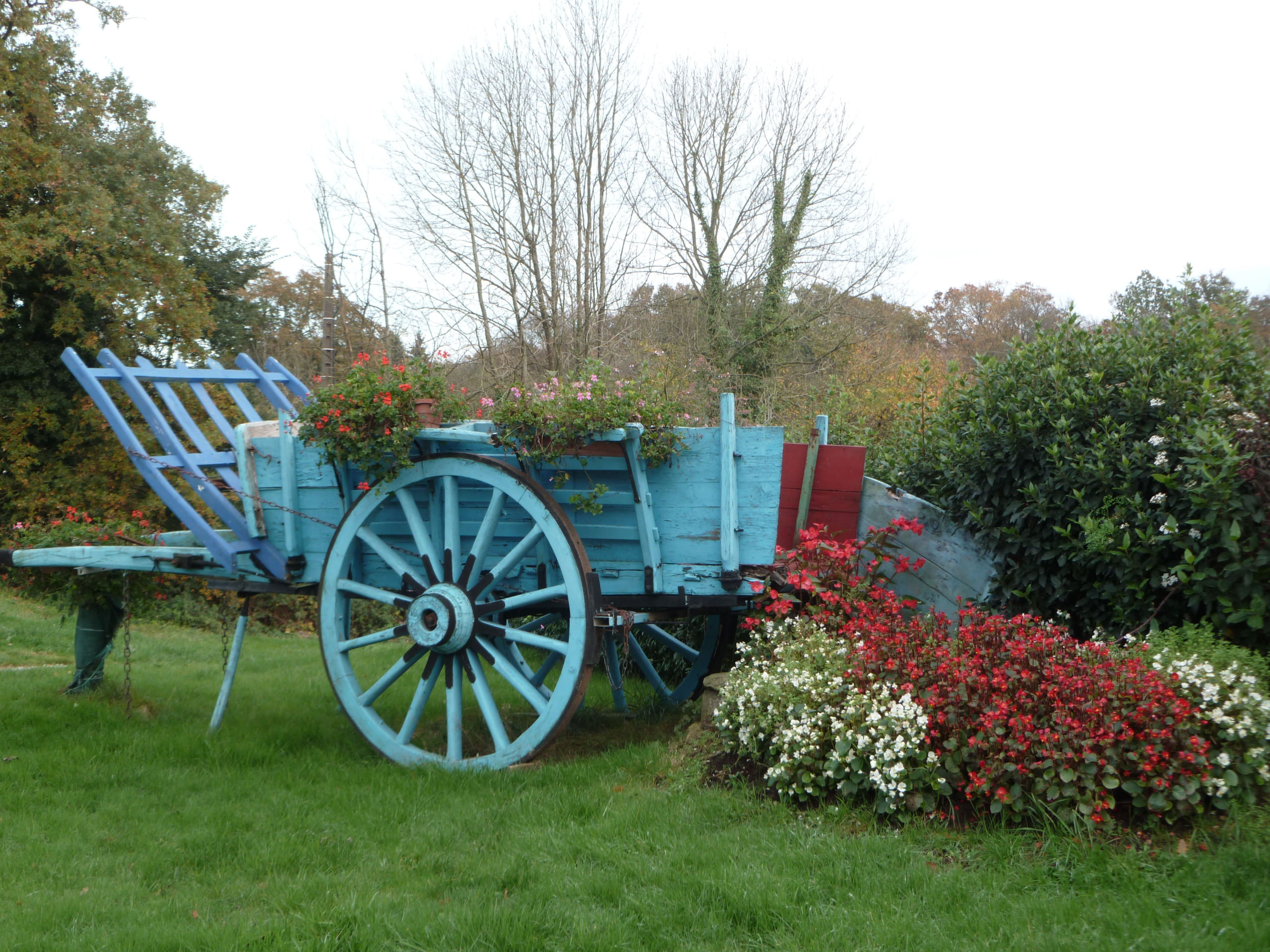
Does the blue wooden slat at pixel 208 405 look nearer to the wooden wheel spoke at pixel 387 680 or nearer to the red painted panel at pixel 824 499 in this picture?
the wooden wheel spoke at pixel 387 680

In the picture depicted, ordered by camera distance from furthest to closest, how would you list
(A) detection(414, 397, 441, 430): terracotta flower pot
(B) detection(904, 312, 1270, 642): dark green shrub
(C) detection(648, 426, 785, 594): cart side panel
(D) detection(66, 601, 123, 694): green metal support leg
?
(D) detection(66, 601, 123, 694): green metal support leg, (A) detection(414, 397, 441, 430): terracotta flower pot, (C) detection(648, 426, 785, 594): cart side panel, (B) detection(904, 312, 1270, 642): dark green shrub

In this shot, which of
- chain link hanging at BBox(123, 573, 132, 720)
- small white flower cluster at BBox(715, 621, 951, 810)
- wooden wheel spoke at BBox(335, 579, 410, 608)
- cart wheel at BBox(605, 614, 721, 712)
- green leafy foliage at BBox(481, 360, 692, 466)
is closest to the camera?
small white flower cluster at BBox(715, 621, 951, 810)

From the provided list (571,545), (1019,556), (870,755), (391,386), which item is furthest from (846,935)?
(391,386)

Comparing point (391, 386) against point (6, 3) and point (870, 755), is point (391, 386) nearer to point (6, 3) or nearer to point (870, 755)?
point (870, 755)

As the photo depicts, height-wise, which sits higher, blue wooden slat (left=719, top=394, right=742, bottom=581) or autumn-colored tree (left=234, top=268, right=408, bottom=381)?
autumn-colored tree (left=234, top=268, right=408, bottom=381)

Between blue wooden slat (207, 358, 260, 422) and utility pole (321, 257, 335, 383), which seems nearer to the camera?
blue wooden slat (207, 358, 260, 422)

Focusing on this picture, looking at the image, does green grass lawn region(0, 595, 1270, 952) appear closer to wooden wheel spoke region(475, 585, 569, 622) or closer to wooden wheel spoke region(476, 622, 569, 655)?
wooden wheel spoke region(476, 622, 569, 655)

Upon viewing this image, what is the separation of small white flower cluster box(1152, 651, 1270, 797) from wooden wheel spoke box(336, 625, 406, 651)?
3182 millimetres

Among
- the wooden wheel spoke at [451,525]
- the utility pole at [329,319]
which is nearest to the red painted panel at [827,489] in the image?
the wooden wheel spoke at [451,525]

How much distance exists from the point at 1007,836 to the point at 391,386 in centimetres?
312

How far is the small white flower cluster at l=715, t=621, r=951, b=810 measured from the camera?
126 inches

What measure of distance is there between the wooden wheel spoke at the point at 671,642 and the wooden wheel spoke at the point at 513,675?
1537mm

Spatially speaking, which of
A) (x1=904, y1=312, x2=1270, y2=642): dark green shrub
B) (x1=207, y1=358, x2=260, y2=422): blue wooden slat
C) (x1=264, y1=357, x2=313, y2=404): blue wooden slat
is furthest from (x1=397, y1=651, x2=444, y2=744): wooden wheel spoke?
(x1=904, y1=312, x2=1270, y2=642): dark green shrub

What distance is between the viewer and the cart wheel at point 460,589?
4027 millimetres
